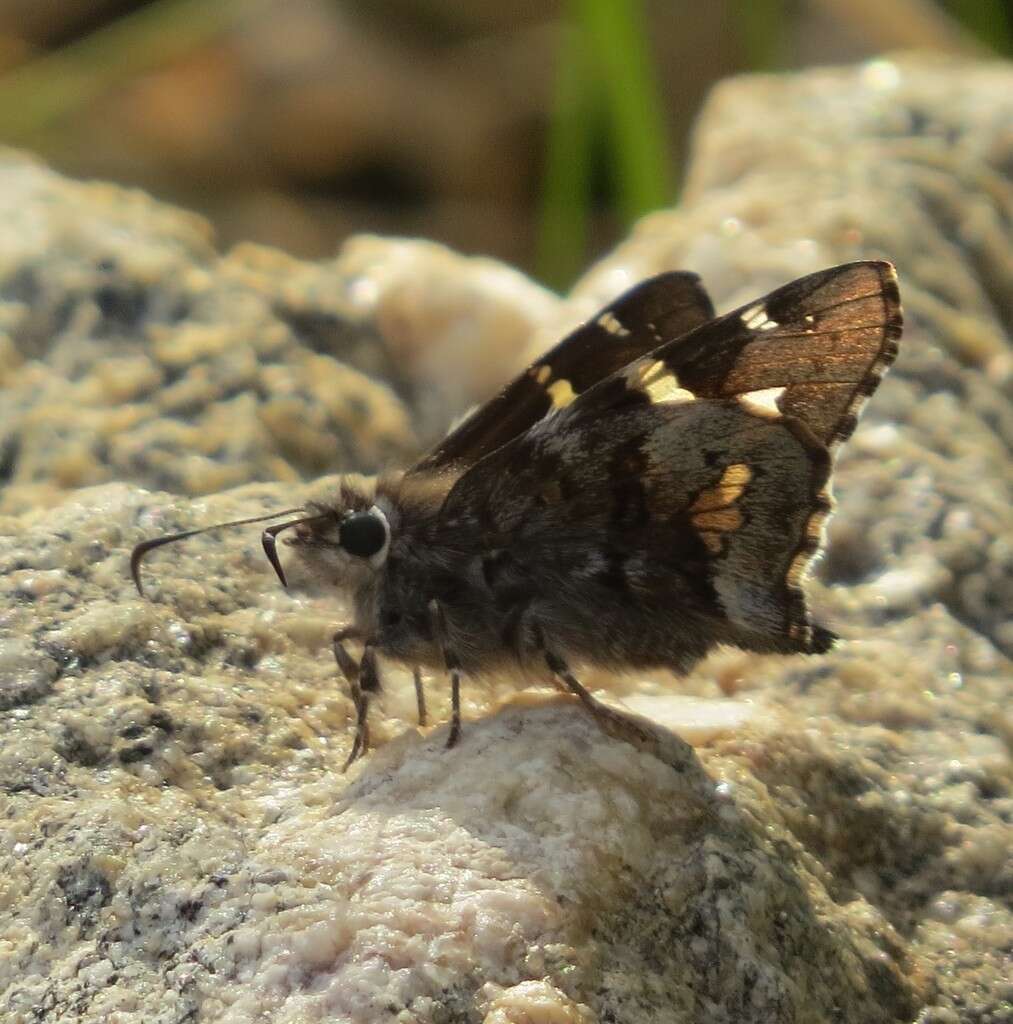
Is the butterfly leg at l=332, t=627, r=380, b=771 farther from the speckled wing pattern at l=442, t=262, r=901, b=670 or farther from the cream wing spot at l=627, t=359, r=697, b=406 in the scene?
the cream wing spot at l=627, t=359, r=697, b=406

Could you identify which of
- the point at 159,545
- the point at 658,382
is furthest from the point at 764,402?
the point at 159,545

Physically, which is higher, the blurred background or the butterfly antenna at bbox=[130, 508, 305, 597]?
the butterfly antenna at bbox=[130, 508, 305, 597]

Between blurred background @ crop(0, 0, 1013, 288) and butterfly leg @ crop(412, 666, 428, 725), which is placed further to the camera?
blurred background @ crop(0, 0, 1013, 288)

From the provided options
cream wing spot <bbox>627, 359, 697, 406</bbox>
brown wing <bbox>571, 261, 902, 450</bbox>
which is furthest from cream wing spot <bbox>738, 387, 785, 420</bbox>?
cream wing spot <bbox>627, 359, 697, 406</bbox>

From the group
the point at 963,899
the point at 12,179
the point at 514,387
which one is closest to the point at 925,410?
the point at 514,387

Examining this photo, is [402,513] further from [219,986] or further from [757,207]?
[757,207]

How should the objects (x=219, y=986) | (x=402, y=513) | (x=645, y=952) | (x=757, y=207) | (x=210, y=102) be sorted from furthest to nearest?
1. (x=210, y=102)
2. (x=757, y=207)
3. (x=402, y=513)
4. (x=645, y=952)
5. (x=219, y=986)

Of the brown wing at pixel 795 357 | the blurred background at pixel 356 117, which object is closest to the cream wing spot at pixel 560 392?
the brown wing at pixel 795 357

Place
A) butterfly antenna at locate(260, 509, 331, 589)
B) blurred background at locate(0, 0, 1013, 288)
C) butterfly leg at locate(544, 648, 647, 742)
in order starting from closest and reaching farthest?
butterfly leg at locate(544, 648, 647, 742) < butterfly antenna at locate(260, 509, 331, 589) < blurred background at locate(0, 0, 1013, 288)
